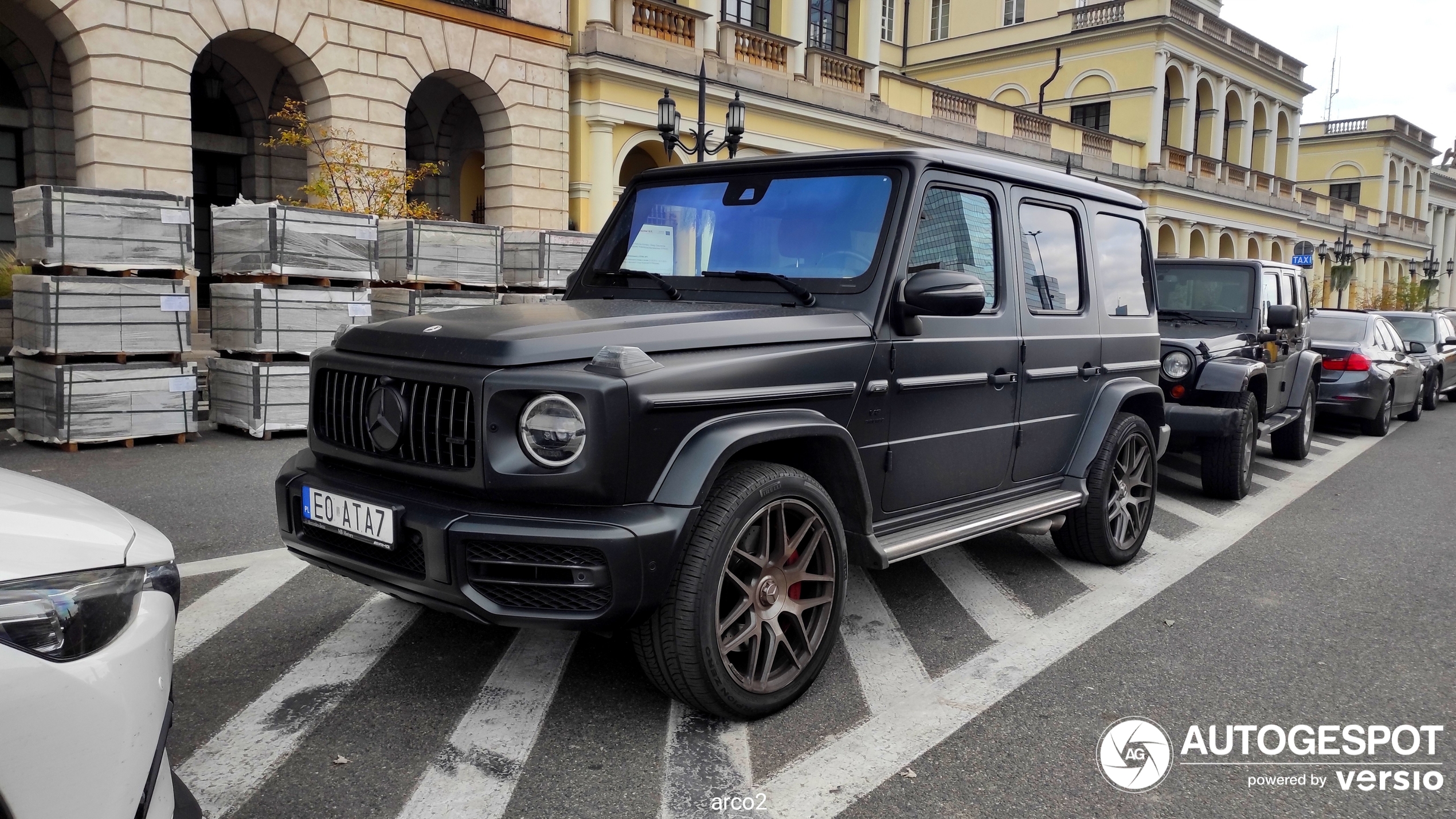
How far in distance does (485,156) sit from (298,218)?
9.51 m

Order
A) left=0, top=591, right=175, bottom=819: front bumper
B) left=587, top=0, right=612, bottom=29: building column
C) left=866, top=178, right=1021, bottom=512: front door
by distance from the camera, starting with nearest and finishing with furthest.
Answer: left=0, top=591, right=175, bottom=819: front bumper, left=866, top=178, right=1021, bottom=512: front door, left=587, top=0, right=612, bottom=29: building column

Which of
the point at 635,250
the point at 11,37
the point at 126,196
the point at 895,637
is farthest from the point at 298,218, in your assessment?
the point at 11,37

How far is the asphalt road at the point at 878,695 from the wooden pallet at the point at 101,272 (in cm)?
401

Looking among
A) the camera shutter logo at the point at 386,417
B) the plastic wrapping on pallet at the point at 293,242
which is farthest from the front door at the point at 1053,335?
the plastic wrapping on pallet at the point at 293,242

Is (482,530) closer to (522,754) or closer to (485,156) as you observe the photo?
(522,754)

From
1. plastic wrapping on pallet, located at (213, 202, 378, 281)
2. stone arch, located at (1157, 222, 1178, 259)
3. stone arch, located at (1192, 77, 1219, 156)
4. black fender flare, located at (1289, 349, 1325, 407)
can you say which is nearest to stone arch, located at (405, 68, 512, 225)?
plastic wrapping on pallet, located at (213, 202, 378, 281)

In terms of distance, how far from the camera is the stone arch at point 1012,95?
143ft

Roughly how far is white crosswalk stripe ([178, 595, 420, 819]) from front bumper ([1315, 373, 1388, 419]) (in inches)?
452

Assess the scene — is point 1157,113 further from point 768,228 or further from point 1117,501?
point 768,228

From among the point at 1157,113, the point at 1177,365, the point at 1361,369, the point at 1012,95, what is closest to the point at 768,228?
the point at 1177,365

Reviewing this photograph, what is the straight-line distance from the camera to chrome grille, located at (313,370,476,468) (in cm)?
315

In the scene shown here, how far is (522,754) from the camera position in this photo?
317 cm

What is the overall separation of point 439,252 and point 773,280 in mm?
8033

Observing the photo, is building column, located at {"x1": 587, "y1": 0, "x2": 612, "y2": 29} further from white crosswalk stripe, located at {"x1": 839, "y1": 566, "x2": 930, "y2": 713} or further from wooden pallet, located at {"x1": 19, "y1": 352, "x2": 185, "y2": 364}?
white crosswalk stripe, located at {"x1": 839, "y1": 566, "x2": 930, "y2": 713}
